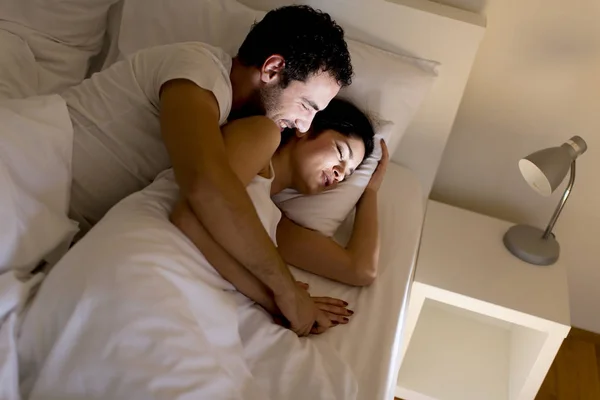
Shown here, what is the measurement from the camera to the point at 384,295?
4.37ft

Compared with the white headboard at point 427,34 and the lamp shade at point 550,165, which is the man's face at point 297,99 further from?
the lamp shade at point 550,165

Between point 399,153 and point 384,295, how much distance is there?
0.59 metres

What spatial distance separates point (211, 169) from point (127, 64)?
41cm

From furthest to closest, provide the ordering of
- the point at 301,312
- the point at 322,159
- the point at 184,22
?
the point at 184,22 → the point at 322,159 → the point at 301,312

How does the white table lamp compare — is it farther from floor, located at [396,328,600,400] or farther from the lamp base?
floor, located at [396,328,600,400]

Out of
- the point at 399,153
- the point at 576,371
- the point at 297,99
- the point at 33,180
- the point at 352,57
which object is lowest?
the point at 576,371

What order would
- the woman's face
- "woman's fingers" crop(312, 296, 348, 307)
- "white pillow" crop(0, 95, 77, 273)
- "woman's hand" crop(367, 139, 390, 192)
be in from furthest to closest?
"woman's hand" crop(367, 139, 390, 192), the woman's face, "woman's fingers" crop(312, 296, 348, 307), "white pillow" crop(0, 95, 77, 273)

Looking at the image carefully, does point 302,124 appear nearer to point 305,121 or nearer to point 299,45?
point 305,121

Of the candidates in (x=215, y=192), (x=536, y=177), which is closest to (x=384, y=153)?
(x=536, y=177)

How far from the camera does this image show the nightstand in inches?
60.9

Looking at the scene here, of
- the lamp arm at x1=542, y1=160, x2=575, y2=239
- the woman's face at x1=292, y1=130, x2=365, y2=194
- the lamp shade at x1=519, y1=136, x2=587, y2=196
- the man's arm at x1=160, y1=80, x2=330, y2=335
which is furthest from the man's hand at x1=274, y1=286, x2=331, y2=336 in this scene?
the lamp arm at x1=542, y1=160, x2=575, y2=239

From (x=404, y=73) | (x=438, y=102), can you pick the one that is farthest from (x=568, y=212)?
(x=404, y=73)

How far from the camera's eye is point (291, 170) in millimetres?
1435

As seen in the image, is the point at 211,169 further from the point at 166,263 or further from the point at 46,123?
the point at 46,123
